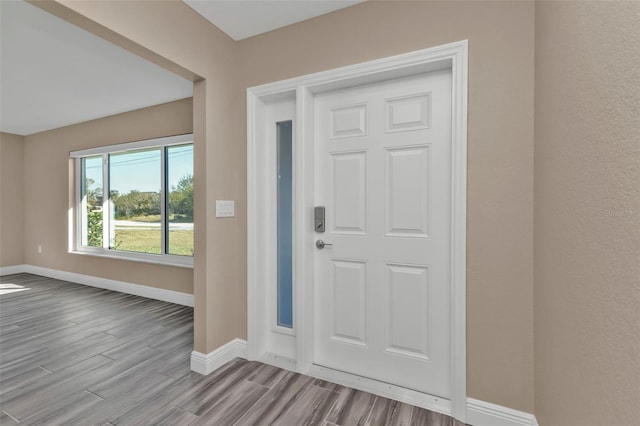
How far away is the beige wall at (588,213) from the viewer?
0.67m

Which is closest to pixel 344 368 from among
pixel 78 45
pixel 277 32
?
pixel 277 32

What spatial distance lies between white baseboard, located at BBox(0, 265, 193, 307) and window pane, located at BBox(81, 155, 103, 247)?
1.84 feet

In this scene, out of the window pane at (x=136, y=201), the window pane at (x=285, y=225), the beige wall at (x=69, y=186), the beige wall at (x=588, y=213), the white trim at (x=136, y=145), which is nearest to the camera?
the beige wall at (x=588, y=213)

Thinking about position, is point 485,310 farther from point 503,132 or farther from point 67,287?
point 67,287

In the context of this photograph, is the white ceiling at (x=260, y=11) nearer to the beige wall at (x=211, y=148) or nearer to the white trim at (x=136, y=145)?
the beige wall at (x=211, y=148)

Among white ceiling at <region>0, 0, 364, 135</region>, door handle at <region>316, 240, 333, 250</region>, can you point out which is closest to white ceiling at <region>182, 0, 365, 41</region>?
white ceiling at <region>0, 0, 364, 135</region>

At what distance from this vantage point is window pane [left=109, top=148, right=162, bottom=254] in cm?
389

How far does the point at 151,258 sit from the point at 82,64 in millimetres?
2326

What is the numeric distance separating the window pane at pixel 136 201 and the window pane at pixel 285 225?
7.73 ft

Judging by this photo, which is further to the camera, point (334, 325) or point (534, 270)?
point (334, 325)

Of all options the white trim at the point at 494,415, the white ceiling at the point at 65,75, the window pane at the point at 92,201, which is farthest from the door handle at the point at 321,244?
the window pane at the point at 92,201

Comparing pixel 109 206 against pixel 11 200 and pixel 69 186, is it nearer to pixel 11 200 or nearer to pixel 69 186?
pixel 69 186

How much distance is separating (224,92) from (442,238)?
75.2 inches

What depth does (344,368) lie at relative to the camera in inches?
80.6
